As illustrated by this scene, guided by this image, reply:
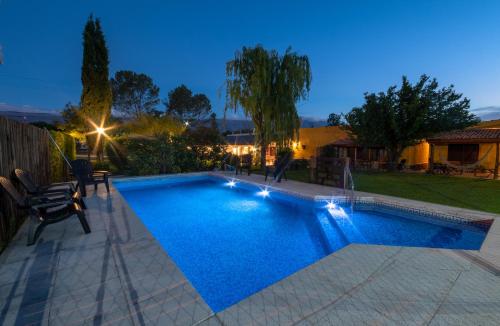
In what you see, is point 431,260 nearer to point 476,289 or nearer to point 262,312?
point 476,289

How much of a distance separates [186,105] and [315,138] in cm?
1861

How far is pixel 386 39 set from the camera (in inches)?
866

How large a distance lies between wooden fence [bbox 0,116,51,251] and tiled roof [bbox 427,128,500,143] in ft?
55.9

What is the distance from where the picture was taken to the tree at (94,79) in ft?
44.1

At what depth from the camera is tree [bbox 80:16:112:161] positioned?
1345cm

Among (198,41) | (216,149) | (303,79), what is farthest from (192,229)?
(198,41)

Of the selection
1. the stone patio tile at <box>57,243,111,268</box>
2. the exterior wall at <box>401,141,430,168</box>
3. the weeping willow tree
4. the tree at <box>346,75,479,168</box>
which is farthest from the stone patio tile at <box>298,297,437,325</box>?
the exterior wall at <box>401,141,430,168</box>

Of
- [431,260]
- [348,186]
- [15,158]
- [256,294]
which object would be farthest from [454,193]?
[15,158]

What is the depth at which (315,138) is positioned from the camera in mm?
20547

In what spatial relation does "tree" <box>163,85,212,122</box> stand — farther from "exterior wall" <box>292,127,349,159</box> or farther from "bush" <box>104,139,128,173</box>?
"bush" <box>104,139,128,173</box>

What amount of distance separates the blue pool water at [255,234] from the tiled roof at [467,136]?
10167 mm

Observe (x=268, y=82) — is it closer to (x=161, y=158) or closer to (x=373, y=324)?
(x=161, y=158)

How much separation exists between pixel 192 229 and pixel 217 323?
11.4ft

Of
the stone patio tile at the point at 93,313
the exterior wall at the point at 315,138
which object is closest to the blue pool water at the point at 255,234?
the stone patio tile at the point at 93,313
